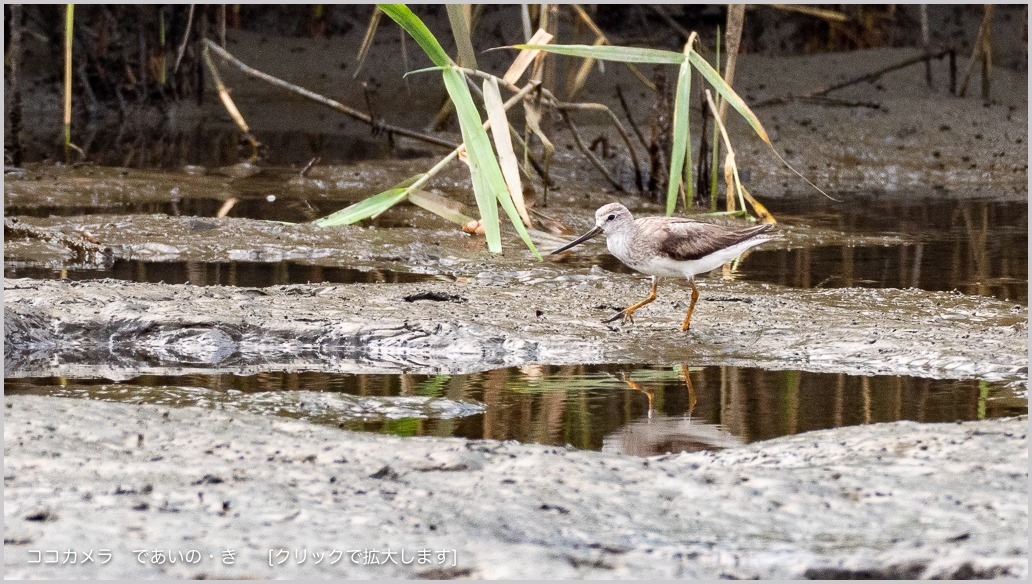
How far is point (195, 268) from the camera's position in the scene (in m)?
6.81

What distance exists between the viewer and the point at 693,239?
547 centimetres

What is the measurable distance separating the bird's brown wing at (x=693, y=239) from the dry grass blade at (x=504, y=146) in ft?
2.10

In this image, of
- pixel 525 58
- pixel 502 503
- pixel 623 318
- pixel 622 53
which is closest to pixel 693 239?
pixel 623 318

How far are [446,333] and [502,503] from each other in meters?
2.25

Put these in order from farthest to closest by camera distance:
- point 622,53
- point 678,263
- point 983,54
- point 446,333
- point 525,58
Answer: point 983,54 < point 525,58 < point 622,53 < point 678,263 < point 446,333

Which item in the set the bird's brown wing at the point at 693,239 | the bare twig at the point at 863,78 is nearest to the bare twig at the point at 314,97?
the bird's brown wing at the point at 693,239

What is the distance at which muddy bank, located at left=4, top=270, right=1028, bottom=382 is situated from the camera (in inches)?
190

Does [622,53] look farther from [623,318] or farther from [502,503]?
[502,503]

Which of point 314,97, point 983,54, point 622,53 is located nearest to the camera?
point 622,53

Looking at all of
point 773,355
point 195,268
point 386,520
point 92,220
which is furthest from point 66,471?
point 92,220

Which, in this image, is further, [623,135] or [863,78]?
[863,78]

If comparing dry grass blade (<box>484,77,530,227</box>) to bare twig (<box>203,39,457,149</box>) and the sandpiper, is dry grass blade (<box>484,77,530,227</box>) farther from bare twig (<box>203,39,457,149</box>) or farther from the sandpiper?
bare twig (<box>203,39,457,149</box>)

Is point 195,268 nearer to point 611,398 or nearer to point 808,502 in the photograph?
point 611,398

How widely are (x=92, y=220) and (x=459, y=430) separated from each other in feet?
15.4
